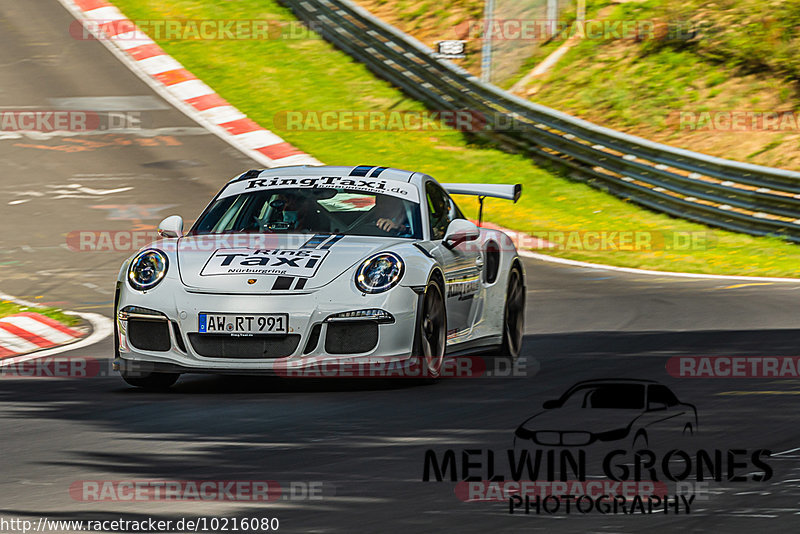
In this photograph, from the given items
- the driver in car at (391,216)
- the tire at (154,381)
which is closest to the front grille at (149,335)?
the tire at (154,381)

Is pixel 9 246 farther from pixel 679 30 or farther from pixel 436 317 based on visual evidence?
pixel 679 30

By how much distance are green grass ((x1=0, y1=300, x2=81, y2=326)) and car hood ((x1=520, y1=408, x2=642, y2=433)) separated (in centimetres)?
518

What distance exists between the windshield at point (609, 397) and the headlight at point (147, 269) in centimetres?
239

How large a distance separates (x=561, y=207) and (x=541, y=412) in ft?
39.1

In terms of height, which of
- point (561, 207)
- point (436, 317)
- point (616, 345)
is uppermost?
point (436, 317)

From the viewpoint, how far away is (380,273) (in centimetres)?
781

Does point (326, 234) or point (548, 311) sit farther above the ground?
point (326, 234)

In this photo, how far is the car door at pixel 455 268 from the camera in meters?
8.45

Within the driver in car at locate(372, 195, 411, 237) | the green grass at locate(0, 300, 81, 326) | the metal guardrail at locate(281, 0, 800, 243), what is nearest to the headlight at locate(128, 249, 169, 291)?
the driver in car at locate(372, 195, 411, 237)

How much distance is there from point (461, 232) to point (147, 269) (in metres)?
1.91

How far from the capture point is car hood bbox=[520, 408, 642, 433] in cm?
657

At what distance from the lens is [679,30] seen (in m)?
23.8

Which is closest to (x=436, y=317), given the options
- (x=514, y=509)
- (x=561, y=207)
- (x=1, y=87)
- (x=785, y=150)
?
(x=514, y=509)

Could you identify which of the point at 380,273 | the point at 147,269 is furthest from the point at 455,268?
the point at 147,269
